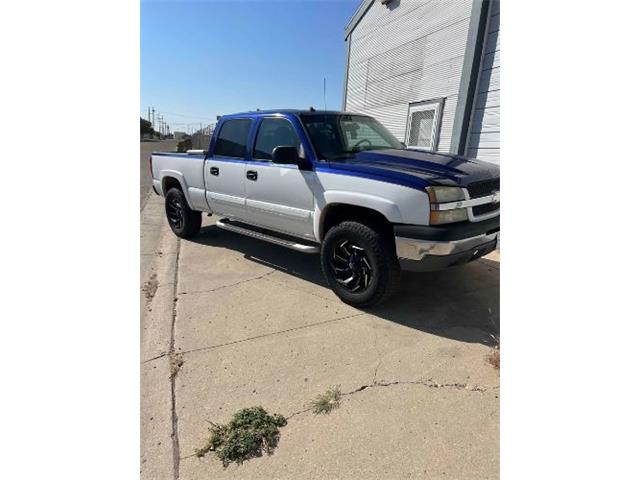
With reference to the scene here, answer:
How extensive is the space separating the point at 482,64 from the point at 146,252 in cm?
606

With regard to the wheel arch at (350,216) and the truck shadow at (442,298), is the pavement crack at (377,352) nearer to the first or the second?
the truck shadow at (442,298)

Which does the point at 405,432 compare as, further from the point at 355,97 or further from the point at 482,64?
the point at 355,97

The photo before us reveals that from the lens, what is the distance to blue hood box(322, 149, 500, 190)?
3139 millimetres

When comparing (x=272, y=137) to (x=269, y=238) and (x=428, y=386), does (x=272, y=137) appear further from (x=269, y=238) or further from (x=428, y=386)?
(x=428, y=386)

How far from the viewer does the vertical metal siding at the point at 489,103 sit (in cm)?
611

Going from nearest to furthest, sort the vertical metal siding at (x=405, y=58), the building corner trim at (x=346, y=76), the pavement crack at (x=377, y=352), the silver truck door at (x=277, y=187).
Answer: the pavement crack at (x=377, y=352) < the silver truck door at (x=277, y=187) < the vertical metal siding at (x=405, y=58) < the building corner trim at (x=346, y=76)

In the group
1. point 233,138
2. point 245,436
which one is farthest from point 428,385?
point 233,138

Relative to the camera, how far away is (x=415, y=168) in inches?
133

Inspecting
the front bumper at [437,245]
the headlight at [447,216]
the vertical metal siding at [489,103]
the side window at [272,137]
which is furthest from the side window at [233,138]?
the vertical metal siding at [489,103]

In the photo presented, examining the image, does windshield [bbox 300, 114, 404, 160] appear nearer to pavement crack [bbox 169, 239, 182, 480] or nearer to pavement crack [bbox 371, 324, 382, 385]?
pavement crack [bbox 371, 324, 382, 385]

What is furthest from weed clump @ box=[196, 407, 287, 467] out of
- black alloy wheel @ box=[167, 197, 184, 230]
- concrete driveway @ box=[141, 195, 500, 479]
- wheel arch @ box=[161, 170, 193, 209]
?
black alloy wheel @ box=[167, 197, 184, 230]

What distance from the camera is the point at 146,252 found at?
577cm

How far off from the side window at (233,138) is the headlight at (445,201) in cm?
257

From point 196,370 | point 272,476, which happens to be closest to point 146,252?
point 196,370
